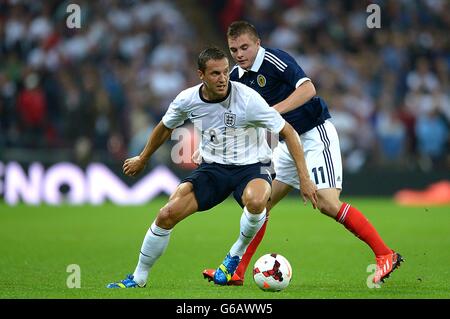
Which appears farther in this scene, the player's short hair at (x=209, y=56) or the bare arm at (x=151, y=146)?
the bare arm at (x=151, y=146)

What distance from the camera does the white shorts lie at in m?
7.92

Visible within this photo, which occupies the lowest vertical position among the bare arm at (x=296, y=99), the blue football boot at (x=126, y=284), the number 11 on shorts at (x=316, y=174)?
the blue football boot at (x=126, y=284)

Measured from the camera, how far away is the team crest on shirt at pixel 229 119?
23.7 ft

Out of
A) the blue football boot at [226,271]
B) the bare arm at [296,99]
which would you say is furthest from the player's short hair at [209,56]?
the blue football boot at [226,271]

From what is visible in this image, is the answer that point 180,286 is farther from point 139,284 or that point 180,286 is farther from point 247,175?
point 247,175

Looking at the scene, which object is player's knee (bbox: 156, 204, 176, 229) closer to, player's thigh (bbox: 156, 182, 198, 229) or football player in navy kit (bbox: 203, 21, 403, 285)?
player's thigh (bbox: 156, 182, 198, 229)

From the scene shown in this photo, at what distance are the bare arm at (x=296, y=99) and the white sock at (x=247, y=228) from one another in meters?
0.87

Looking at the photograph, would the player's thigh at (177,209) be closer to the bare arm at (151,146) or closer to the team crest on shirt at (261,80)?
the bare arm at (151,146)

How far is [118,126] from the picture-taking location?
1727cm

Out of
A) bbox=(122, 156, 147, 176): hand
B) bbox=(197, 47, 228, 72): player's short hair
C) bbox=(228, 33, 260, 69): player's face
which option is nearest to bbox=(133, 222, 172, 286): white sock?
bbox=(122, 156, 147, 176): hand

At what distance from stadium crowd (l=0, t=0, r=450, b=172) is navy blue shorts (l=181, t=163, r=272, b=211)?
30.7ft

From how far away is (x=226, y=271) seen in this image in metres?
7.58
